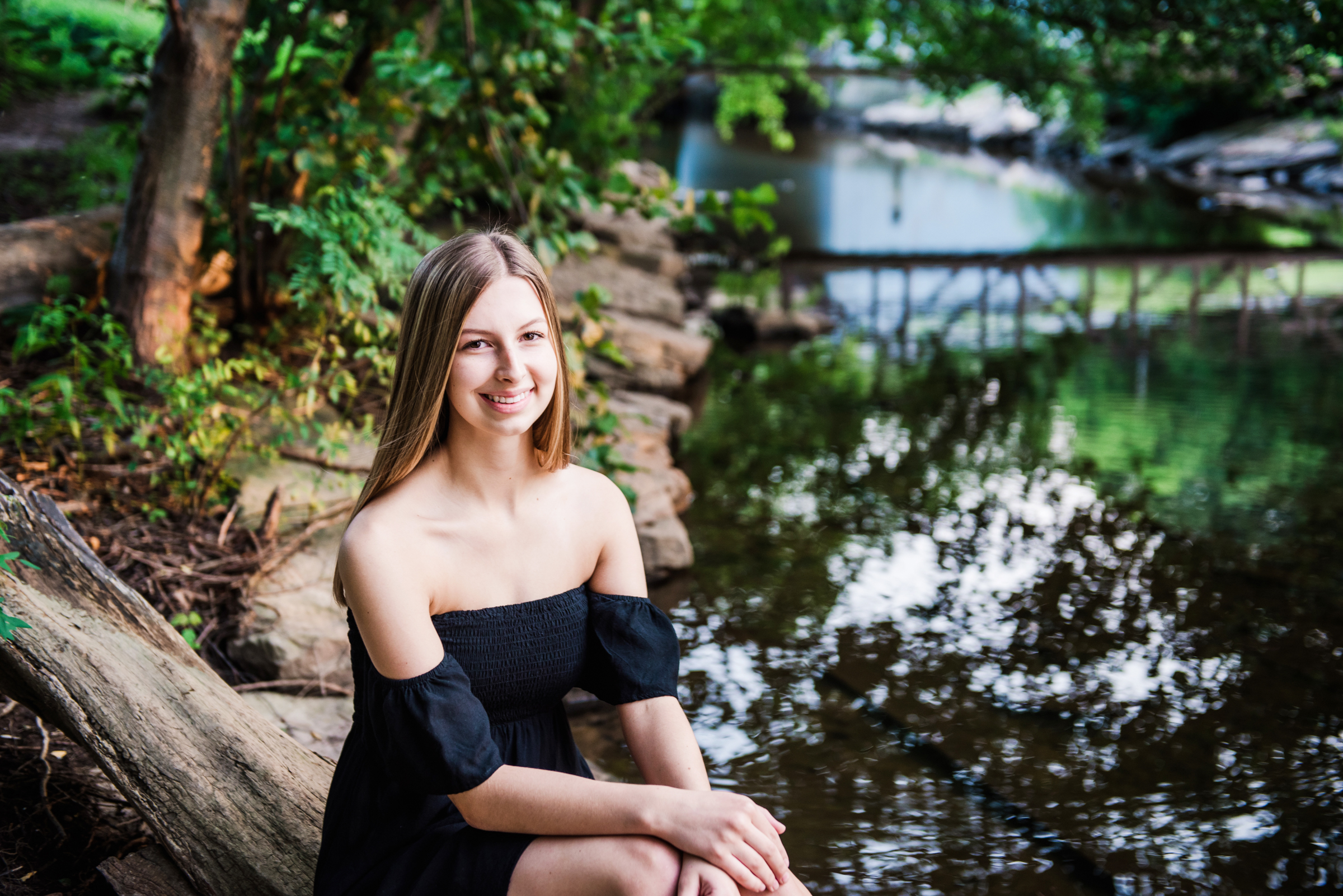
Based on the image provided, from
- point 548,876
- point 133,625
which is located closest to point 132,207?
point 133,625

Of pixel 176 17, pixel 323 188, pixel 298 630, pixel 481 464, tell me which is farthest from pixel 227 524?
pixel 481 464

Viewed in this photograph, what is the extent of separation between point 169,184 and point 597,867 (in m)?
3.48

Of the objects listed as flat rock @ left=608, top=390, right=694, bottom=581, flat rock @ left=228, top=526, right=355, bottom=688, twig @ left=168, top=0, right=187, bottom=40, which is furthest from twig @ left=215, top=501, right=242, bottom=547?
twig @ left=168, top=0, right=187, bottom=40

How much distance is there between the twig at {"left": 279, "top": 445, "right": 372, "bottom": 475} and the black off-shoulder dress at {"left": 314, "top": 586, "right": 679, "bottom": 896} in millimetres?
2445

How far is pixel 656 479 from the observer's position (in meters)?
5.62

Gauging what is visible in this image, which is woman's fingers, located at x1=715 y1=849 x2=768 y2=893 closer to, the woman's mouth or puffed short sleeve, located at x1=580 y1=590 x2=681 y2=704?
puffed short sleeve, located at x1=580 y1=590 x2=681 y2=704

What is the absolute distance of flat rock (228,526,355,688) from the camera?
339cm

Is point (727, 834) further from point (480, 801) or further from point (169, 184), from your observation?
point (169, 184)

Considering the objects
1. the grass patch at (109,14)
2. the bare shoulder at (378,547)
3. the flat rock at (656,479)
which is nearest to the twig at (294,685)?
the flat rock at (656,479)

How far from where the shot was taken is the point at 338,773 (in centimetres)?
202

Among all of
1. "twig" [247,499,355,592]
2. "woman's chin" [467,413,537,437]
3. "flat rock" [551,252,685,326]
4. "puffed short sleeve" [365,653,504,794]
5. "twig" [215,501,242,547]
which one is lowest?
"twig" [247,499,355,592]

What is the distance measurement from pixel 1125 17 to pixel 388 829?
1151 cm

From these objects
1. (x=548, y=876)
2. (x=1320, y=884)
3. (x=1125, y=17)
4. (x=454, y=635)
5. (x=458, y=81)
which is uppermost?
(x=1125, y=17)

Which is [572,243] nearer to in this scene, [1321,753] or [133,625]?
[133,625]
